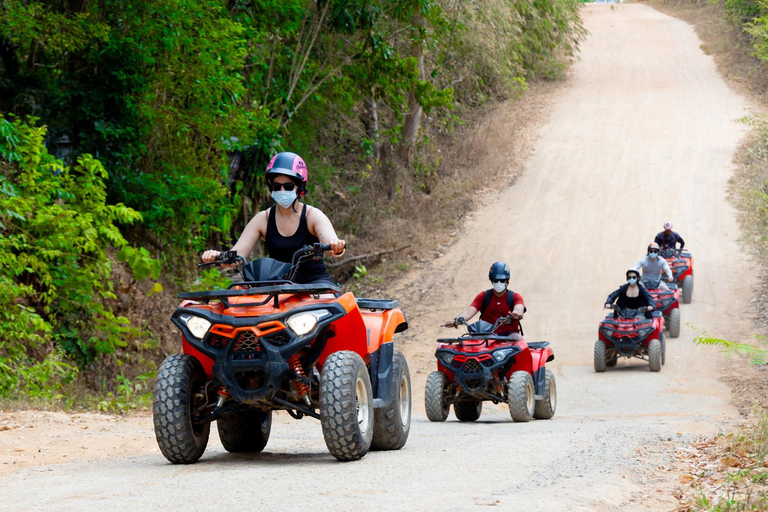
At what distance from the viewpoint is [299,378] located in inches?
244

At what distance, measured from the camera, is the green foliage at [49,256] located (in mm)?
11812

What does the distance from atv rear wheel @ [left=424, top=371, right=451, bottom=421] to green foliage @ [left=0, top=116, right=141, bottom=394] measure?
492 centimetres

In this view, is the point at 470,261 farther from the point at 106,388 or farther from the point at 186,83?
the point at 106,388

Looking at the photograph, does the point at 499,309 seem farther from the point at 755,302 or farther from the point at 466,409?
the point at 755,302

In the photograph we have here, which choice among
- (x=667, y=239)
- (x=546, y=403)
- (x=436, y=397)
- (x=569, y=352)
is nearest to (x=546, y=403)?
(x=546, y=403)

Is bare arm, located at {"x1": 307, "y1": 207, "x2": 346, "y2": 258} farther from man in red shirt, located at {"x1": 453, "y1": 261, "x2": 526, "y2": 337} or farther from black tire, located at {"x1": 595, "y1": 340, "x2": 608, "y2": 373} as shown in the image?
black tire, located at {"x1": 595, "y1": 340, "x2": 608, "y2": 373}

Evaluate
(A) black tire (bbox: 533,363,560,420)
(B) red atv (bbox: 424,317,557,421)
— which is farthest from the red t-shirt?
(A) black tire (bbox: 533,363,560,420)

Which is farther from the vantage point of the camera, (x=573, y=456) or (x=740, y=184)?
(x=740, y=184)

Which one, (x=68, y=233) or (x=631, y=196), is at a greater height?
(x=631, y=196)

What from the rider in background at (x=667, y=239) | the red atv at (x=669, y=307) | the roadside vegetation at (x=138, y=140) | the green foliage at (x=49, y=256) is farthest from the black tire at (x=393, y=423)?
the rider in background at (x=667, y=239)

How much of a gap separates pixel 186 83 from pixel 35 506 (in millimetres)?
12374

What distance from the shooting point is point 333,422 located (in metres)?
6.11

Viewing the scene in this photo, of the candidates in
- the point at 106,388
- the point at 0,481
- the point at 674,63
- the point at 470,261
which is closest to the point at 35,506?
the point at 0,481

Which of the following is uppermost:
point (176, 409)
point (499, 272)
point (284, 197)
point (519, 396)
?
point (284, 197)
